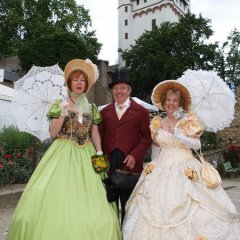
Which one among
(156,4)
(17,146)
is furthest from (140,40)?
(17,146)

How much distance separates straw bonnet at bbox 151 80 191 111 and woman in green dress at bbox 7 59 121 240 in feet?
1.95

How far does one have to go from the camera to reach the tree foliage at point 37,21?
27312mm

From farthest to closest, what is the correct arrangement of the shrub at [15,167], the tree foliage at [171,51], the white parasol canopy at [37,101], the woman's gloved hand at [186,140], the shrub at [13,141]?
1. the tree foliage at [171,51]
2. the shrub at [13,141]
3. the shrub at [15,167]
4. the white parasol canopy at [37,101]
5. the woman's gloved hand at [186,140]

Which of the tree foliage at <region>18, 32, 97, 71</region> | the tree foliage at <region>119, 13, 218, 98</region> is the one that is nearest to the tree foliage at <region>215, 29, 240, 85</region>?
the tree foliage at <region>119, 13, 218, 98</region>

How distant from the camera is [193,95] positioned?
11.6 feet

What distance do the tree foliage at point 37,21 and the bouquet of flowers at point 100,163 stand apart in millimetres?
25045

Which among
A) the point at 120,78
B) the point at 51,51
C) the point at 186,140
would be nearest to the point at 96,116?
the point at 120,78

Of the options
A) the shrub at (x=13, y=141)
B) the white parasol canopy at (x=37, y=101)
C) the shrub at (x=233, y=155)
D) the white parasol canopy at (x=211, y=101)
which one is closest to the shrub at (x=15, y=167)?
the shrub at (x=13, y=141)

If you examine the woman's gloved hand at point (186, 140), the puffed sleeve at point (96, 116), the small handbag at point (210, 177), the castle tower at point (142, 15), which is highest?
the castle tower at point (142, 15)

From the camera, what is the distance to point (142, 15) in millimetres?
40094

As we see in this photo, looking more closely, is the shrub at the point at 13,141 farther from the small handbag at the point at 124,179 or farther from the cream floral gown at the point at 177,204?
the cream floral gown at the point at 177,204

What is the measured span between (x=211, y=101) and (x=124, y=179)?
1121 millimetres

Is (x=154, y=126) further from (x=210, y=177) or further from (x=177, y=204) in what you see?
(x=177, y=204)

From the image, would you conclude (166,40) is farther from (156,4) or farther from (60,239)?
(60,239)
